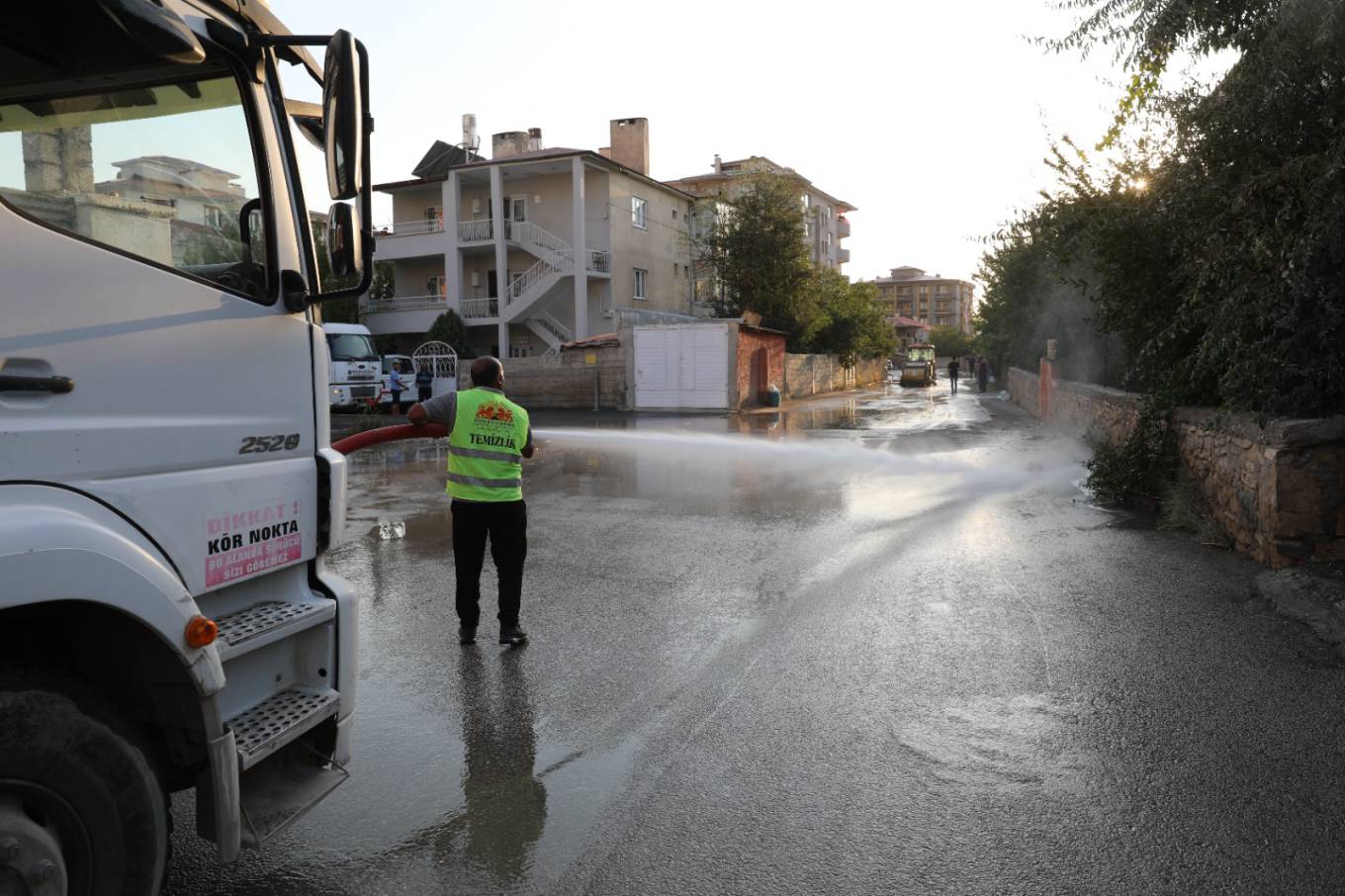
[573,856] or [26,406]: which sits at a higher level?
[26,406]

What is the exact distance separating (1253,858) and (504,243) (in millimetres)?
39516

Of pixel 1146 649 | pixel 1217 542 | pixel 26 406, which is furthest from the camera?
pixel 1217 542

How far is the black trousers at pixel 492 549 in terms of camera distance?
5.88m

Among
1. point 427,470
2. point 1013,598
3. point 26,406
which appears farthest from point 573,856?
point 427,470

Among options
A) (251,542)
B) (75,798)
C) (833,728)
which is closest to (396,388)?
(833,728)

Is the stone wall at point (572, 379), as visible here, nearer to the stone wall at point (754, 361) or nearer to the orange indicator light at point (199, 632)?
the stone wall at point (754, 361)

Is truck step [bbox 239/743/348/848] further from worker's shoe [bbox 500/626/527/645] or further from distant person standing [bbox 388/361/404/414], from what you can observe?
distant person standing [bbox 388/361/404/414]

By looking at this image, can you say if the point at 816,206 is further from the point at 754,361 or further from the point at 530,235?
the point at 754,361

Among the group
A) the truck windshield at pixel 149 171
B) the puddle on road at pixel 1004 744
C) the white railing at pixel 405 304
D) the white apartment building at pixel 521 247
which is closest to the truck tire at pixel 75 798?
the truck windshield at pixel 149 171

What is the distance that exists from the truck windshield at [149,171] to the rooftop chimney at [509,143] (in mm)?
46256

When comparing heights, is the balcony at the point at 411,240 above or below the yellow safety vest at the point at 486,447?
above

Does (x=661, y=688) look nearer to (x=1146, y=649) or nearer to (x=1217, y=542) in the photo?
(x=1146, y=649)

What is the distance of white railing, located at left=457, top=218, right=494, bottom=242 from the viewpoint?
136 ft

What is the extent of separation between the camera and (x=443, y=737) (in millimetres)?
4508
